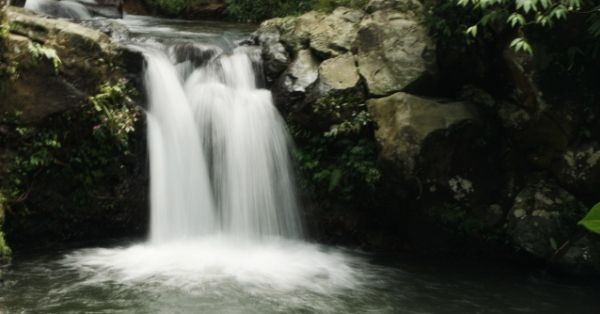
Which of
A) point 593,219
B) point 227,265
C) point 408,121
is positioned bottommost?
point 227,265

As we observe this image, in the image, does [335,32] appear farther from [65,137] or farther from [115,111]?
[65,137]

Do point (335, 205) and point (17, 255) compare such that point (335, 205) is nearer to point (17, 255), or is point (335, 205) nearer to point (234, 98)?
point (234, 98)

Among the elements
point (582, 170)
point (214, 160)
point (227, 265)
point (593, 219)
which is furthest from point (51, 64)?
point (582, 170)

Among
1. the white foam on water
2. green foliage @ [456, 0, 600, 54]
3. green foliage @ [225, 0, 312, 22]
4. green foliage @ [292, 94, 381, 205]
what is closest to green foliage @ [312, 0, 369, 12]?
green foliage @ [456, 0, 600, 54]

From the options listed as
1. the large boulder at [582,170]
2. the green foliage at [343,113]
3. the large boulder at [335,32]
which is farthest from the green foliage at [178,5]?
the large boulder at [582,170]

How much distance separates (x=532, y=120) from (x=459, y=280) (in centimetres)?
219

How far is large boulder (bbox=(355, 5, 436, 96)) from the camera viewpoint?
6984 millimetres

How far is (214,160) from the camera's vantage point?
7.06 m

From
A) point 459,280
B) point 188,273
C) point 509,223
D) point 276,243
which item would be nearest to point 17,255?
point 188,273

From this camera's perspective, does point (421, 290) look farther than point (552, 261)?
No

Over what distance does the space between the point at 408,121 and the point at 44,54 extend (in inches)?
168

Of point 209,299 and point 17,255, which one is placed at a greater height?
point 17,255

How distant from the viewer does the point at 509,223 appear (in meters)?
6.62

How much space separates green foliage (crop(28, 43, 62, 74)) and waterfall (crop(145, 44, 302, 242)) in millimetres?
1220
